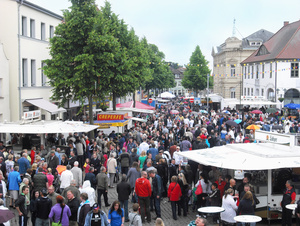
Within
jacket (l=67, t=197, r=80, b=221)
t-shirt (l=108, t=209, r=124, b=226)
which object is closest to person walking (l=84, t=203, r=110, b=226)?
t-shirt (l=108, t=209, r=124, b=226)

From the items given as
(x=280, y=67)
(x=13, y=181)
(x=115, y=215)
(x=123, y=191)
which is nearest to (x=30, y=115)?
(x=13, y=181)

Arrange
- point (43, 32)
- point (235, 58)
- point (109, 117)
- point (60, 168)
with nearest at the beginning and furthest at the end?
point (60, 168) < point (109, 117) < point (43, 32) < point (235, 58)

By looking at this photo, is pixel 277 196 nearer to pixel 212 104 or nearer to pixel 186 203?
pixel 186 203

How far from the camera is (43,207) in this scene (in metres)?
11.0

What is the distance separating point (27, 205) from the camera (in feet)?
40.1

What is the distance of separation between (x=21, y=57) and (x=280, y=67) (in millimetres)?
35247

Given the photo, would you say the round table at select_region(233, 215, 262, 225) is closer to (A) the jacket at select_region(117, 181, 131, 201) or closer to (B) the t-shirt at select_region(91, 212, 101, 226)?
(B) the t-shirt at select_region(91, 212, 101, 226)

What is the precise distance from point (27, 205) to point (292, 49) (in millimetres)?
48469

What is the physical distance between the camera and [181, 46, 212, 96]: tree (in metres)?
87.0

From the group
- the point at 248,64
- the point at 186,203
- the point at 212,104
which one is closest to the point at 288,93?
the point at 212,104

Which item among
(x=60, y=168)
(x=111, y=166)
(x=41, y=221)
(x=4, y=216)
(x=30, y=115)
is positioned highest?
(x=30, y=115)

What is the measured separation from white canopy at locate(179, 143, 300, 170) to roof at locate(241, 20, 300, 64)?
42085 mm

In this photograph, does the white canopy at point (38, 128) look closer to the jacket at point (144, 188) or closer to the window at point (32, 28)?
the jacket at point (144, 188)

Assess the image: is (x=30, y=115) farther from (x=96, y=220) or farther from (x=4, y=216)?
(x=4, y=216)
